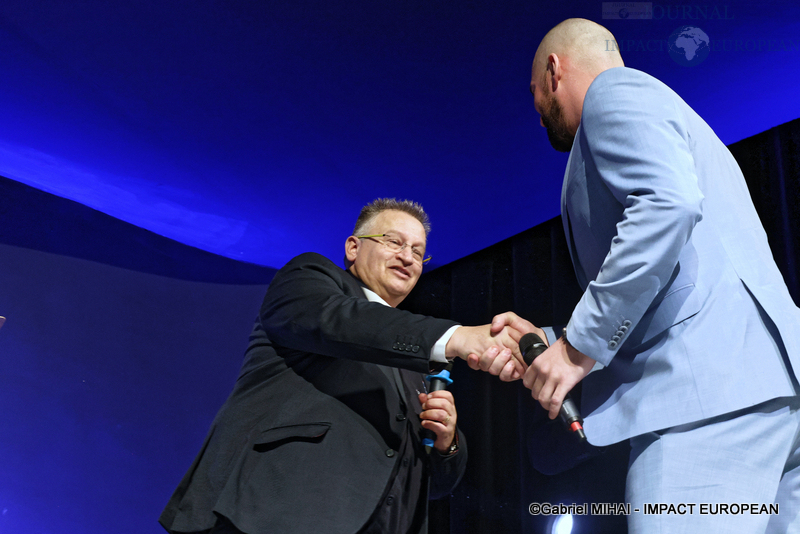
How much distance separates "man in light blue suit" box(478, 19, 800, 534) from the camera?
91cm

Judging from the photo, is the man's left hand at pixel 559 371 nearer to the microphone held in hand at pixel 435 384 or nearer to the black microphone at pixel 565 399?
the black microphone at pixel 565 399

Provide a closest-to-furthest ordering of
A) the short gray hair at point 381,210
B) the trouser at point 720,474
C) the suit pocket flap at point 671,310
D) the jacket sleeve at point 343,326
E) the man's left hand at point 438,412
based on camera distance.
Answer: the trouser at point 720,474, the suit pocket flap at point 671,310, the jacket sleeve at point 343,326, the man's left hand at point 438,412, the short gray hair at point 381,210

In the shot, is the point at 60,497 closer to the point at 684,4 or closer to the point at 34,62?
the point at 34,62

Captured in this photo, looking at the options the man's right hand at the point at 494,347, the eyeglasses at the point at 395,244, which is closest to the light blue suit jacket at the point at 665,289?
the man's right hand at the point at 494,347

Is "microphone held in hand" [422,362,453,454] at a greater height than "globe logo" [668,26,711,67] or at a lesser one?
lesser

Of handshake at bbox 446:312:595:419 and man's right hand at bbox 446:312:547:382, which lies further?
man's right hand at bbox 446:312:547:382

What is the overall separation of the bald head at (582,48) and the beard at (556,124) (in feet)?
0.29

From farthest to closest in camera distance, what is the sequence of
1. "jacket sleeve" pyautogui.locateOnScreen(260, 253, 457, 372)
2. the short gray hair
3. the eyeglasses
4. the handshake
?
1. the short gray hair
2. the eyeglasses
3. "jacket sleeve" pyautogui.locateOnScreen(260, 253, 457, 372)
4. the handshake

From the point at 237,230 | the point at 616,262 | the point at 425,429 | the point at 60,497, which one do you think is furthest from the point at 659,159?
the point at 60,497

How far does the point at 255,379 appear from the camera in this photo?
1581 mm

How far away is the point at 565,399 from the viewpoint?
109cm

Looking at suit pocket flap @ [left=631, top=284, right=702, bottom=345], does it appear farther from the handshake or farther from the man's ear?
the man's ear

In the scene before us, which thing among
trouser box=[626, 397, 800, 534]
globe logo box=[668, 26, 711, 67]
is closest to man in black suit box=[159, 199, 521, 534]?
trouser box=[626, 397, 800, 534]

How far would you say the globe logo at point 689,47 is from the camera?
2215 millimetres
